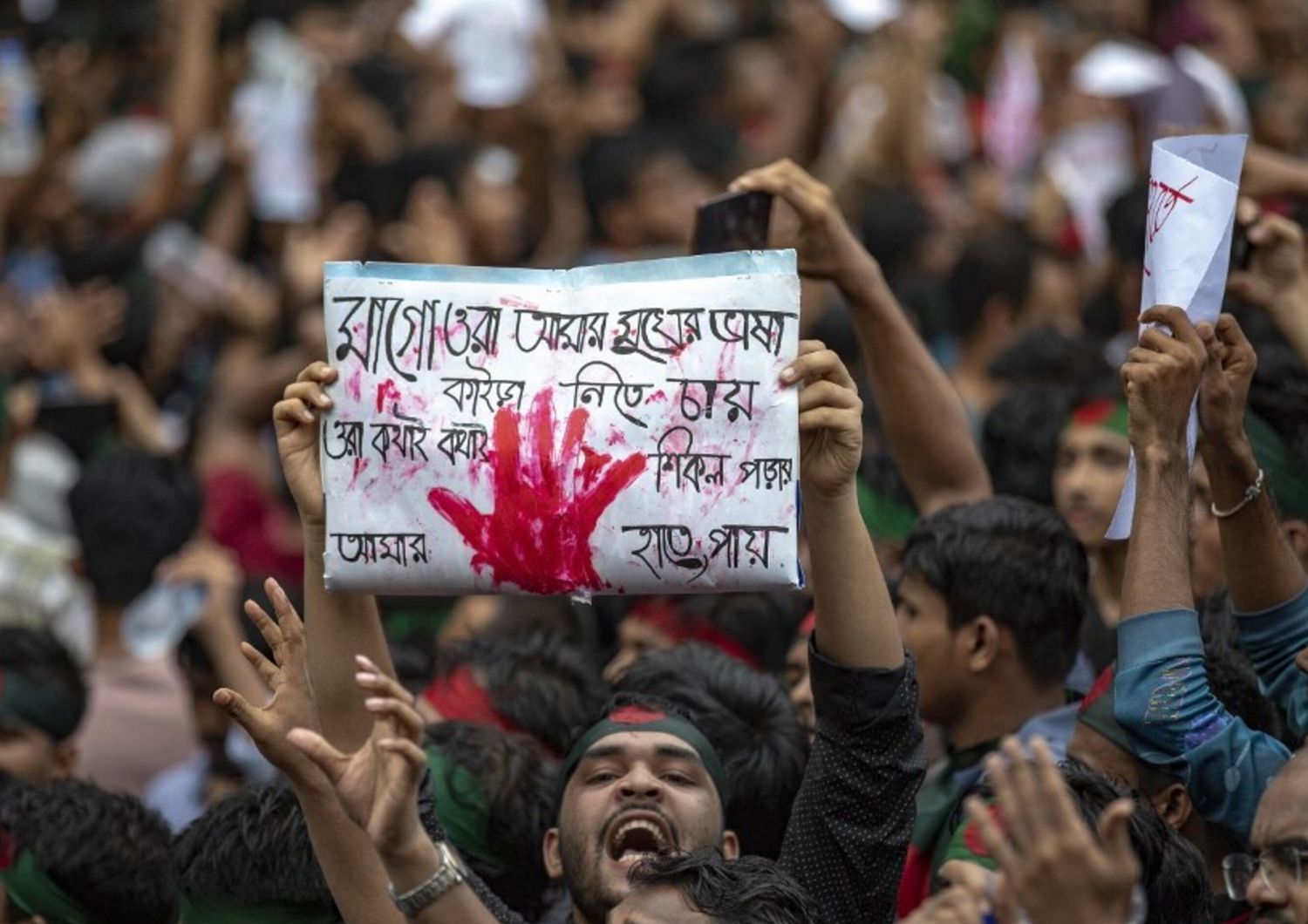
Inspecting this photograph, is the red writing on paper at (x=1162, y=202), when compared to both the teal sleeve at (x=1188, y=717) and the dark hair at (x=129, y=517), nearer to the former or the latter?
the teal sleeve at (x=1188, y=717)

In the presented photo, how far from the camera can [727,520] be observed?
12.0ft

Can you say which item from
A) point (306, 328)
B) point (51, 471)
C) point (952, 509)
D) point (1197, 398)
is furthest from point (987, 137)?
point (1197, 398)

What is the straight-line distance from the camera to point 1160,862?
347cm

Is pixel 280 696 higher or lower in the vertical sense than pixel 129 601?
higher

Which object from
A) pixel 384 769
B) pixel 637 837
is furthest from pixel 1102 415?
pixel 384 769

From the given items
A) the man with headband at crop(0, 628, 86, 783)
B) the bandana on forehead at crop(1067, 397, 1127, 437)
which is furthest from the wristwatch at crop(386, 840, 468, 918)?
the bandana on forehead at crop(1067, 397, 1127, 437)

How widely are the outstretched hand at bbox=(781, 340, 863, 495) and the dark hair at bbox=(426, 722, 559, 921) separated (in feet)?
3.25

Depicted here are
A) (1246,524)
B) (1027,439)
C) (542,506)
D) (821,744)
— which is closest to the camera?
(542,506)

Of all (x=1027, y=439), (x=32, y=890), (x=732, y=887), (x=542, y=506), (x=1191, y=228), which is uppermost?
(x=1191, y=228)

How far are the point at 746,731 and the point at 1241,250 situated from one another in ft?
4.58

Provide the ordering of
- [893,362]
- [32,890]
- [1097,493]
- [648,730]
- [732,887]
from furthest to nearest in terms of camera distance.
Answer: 1. [1097,493]
2. [893,362]
3. [32,890]
4. [648,730]
5. [732,887]

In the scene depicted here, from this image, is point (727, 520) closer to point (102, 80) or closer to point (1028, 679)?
point (1028, 679)

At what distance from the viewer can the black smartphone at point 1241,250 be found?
4547 millimetres

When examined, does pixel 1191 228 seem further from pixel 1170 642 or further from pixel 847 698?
pixel 847 698
